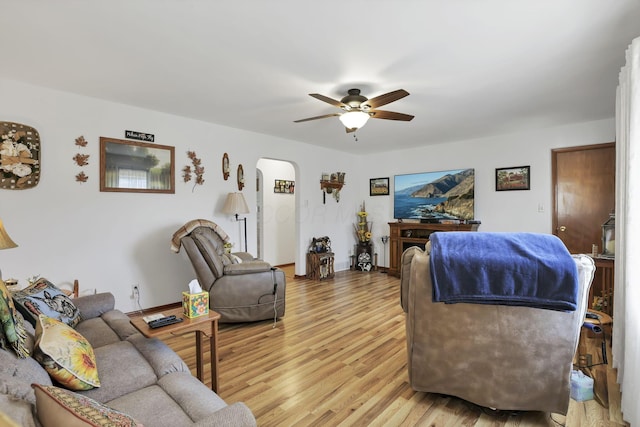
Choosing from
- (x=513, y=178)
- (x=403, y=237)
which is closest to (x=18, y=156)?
(x=403, y=237)

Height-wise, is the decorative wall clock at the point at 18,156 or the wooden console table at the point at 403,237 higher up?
the decorative wall clock at the point at 18,156

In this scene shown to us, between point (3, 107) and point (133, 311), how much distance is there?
93.9 inches

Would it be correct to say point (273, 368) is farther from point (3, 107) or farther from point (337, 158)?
point (337, 158)

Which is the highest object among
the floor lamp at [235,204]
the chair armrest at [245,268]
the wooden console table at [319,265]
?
the floor lamp at [235,204]

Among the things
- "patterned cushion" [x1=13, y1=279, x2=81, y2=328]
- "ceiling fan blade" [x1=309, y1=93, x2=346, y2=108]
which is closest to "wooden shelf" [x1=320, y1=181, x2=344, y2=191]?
"ceiling fan blade" [x1=309, y1=93, x2=346, y2=108]

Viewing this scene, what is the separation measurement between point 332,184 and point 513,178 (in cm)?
299

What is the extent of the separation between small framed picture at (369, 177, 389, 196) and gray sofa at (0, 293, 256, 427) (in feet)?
17.2

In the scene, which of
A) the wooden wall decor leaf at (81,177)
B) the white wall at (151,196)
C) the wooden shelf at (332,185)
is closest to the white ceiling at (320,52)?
the white wall at (151,196)

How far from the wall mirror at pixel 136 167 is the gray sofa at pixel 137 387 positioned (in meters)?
2.03

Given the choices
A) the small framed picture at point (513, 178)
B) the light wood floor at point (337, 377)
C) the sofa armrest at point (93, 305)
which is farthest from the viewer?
the small framed picture at point (513, 178)

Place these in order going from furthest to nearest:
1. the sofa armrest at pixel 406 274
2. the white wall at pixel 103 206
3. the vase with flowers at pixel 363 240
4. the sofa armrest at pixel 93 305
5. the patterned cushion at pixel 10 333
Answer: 1. the vase with flowers at pixel 363 240
2. the white wall at pixel 103 206
3. the sofa armrest at pixel 93 305
4. the sofa armrest at pixel 406 274
5. the patterned cushion at pixel 10 333

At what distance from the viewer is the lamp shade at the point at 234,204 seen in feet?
14.3

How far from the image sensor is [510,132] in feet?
16.1

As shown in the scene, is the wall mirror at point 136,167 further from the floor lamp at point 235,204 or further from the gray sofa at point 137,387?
the gray sofa at point 137,387
